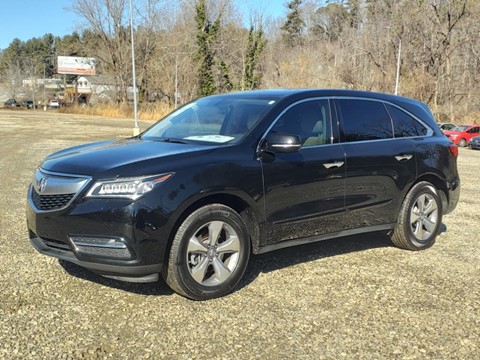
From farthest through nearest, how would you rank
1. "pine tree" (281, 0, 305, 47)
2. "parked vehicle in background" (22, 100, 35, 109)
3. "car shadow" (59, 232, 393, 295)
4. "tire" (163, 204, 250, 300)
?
1. "pine tree" (281, 0, 305, 47)
2. "parked vehicle in background" (22, 100, 35, 109)
3. "car shadow" (59, 232, 393, 295)
4. "tire" (163, 204, 250, 300)

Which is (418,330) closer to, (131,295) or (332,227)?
(332,227)

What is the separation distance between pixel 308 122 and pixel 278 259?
4.75 ft

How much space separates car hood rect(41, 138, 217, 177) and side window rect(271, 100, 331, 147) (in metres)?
0.84

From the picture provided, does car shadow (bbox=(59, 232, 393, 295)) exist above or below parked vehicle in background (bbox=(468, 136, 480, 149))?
above

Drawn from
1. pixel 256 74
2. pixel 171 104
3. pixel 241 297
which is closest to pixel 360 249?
pixel 241 297

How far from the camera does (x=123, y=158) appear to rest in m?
3.88

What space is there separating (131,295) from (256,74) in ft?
163

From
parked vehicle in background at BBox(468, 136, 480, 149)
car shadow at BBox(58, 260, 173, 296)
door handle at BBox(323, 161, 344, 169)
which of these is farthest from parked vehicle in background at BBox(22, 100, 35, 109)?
door handle at BBox(323, 161, 344, 169)

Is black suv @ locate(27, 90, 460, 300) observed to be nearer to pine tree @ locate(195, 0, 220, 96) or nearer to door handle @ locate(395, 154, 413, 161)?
door handle @ locate(395, 154, 413, 161)

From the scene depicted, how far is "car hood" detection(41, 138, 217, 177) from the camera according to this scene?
368cm

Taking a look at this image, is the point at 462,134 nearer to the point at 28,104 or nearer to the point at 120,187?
the point at 120,187

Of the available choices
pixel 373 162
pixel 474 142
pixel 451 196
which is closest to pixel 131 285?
pixel 373 162

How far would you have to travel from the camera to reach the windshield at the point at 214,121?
14.6ft

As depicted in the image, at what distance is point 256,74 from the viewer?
52188mm
